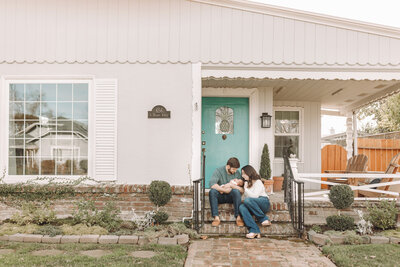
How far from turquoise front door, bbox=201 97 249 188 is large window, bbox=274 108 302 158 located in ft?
5.26

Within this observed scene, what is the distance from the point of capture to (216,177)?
18.4 feet

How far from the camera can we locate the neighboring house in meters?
5.83

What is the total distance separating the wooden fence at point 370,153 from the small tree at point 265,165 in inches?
123

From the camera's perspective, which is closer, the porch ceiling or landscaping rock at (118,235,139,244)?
landscaping rock at (118,235,139,244)

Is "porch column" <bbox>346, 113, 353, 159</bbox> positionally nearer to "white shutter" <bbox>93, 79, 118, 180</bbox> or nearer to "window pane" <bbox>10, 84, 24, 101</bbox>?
"white shutter" <bbox>93, 79, 118, 180</bbox>

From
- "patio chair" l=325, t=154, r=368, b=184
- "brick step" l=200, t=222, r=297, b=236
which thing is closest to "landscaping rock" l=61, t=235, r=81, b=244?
"brick step" l=200, t=222, r=297, b=236

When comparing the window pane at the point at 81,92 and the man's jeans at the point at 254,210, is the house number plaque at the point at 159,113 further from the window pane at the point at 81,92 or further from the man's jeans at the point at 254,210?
the man's jeans at the point at 254,210

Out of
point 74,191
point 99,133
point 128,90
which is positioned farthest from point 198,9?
point 74,191

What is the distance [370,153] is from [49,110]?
32.7ft

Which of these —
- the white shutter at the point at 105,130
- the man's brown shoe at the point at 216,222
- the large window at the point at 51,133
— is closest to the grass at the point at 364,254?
the man's brown shoe at the point at 216,222

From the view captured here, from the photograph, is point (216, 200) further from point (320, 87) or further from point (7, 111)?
point (7, 111)

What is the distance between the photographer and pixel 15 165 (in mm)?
5934

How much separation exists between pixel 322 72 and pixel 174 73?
8.32 ft

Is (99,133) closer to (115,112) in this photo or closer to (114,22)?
(115,112)
